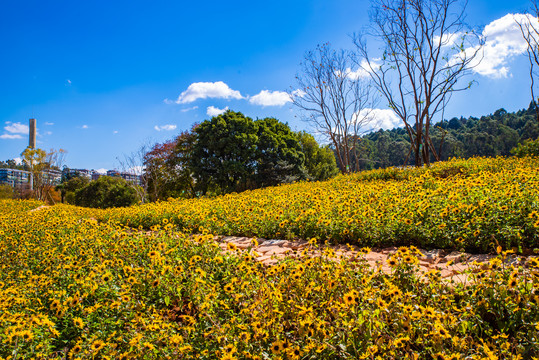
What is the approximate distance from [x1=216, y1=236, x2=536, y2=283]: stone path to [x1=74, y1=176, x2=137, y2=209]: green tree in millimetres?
20539

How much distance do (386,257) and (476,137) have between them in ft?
130

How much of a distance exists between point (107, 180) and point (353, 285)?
25309mm

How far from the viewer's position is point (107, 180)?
23859 mm

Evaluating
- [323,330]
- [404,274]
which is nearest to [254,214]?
[404,274]

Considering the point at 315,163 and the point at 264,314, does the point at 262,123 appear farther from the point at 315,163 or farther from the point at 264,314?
the point at 264,314

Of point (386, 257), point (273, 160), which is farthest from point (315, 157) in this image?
point (386, 257)

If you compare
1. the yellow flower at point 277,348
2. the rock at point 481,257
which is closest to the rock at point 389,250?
the rock at point 481,257

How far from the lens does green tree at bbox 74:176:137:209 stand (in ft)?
74.3

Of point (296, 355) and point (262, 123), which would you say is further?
point (262, 123)

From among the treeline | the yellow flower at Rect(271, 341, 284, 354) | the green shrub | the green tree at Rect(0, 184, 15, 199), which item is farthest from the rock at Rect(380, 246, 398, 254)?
Answer: the green tree at Rect(0, 184, 15, 199)

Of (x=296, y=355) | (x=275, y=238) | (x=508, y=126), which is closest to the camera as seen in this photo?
(x=296, y=355)

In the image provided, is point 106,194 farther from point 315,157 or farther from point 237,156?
point 315,157

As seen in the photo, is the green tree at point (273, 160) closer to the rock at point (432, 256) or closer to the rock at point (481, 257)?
the rock at point (432, 256)

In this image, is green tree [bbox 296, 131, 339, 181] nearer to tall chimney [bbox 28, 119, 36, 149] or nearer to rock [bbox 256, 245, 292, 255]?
tall chimney [bbox 28, 119, 36, 149]
